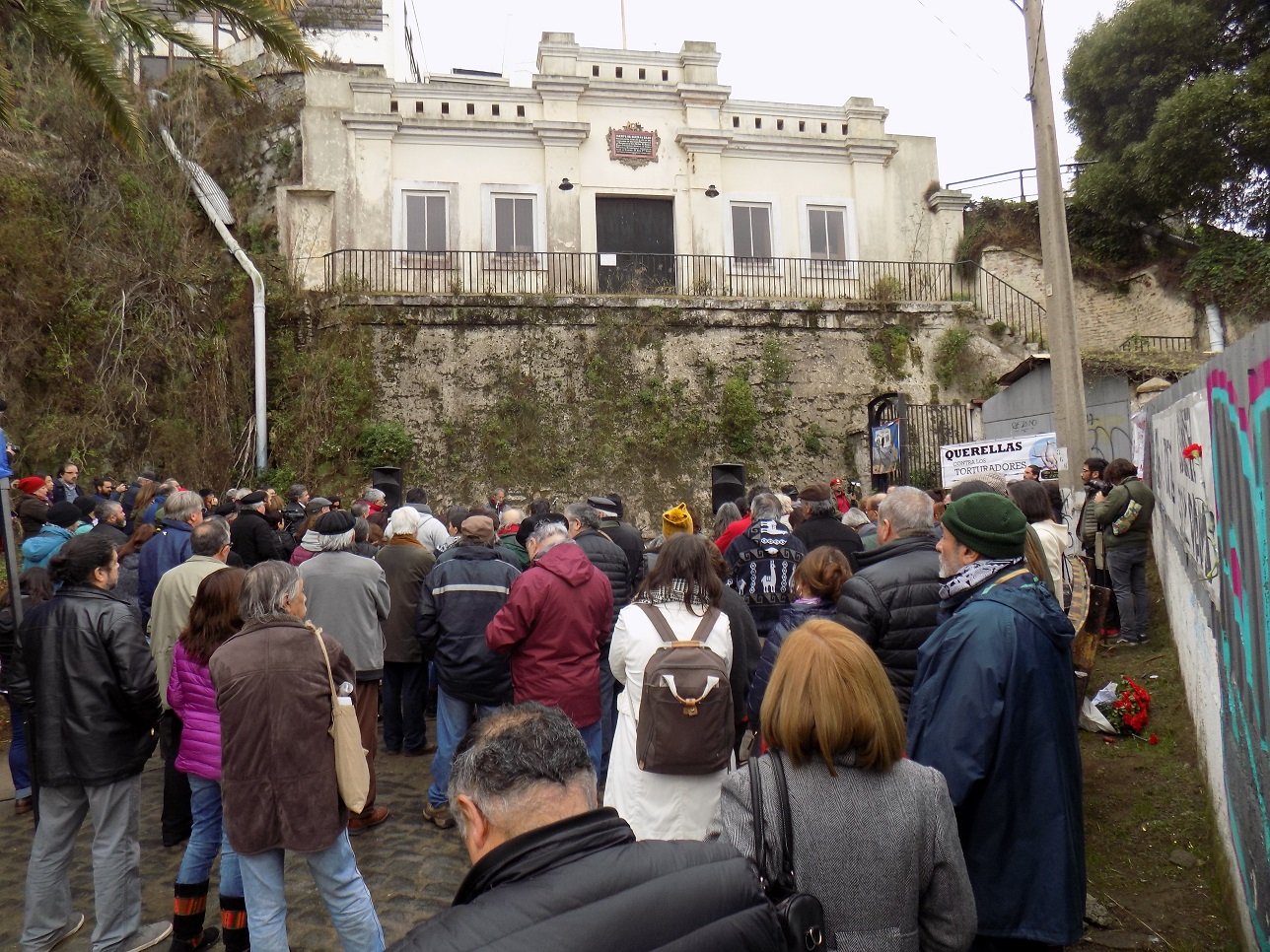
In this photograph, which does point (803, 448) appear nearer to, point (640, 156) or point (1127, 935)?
point (640, 156)

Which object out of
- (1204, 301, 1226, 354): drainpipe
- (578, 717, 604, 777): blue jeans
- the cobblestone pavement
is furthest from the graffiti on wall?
(1204, 301, 1226, 354): drainpipe

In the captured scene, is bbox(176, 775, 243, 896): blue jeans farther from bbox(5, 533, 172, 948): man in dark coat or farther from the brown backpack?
the brown backpack

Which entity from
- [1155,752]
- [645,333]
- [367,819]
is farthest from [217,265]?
[1155,752]

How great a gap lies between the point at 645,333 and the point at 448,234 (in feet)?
16.7

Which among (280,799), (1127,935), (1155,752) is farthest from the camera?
(1155,752)

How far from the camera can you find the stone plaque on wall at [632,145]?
20422 millimetres

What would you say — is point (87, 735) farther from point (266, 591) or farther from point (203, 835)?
point (266, 591)

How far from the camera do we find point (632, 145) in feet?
67.1

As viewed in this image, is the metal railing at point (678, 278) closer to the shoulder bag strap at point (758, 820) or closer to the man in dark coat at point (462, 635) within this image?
the man in dark coat at point (462, 635)

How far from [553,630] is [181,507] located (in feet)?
10.9

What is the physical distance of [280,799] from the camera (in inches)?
137

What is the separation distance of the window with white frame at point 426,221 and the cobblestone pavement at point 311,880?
1549cm

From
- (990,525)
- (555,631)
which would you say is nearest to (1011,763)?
(990,525)

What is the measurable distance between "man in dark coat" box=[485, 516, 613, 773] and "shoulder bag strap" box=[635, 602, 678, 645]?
1.07m
